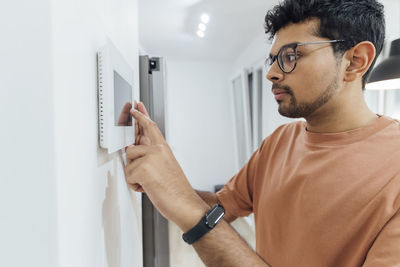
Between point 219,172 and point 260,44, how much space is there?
8.49ft

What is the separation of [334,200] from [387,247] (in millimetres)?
171

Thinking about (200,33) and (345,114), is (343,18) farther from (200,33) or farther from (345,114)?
(200,33)

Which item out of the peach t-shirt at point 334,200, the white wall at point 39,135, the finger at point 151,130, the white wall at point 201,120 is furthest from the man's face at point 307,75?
the white wall at point 201,120

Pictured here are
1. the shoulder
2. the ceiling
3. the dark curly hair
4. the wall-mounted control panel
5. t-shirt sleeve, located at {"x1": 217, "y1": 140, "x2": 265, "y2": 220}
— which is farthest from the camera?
the ceiling

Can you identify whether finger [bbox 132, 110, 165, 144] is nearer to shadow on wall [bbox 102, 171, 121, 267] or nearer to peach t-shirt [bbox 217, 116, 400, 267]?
shadow on wall [bbox 102, 171, 121, 267]

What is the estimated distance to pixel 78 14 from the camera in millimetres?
325

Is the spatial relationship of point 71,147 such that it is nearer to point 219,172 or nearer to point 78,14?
point 78,14

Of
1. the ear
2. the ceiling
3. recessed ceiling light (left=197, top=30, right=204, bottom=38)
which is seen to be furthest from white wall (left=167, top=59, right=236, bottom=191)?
the ear

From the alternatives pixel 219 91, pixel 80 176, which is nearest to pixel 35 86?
pixel 80 176

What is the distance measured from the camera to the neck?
752 millimetres

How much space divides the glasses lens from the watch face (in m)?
0.53

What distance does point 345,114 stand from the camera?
77 cm

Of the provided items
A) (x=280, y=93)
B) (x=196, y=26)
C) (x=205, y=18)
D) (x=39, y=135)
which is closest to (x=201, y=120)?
(x=196, y=26)

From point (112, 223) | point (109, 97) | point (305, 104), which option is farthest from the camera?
point (305, 104)
